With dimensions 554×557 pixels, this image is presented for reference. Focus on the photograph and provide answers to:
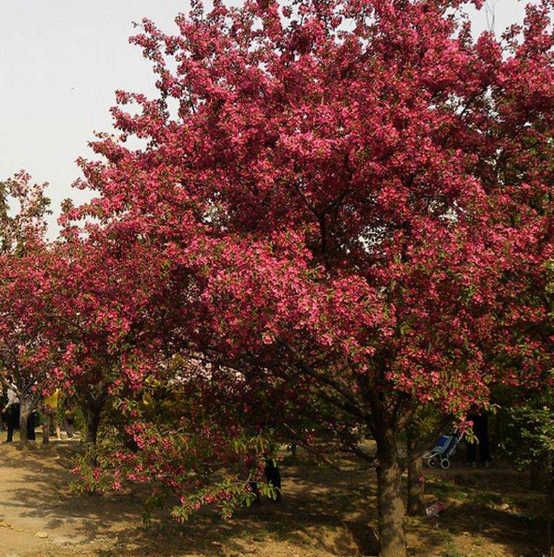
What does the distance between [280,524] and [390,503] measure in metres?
3.61

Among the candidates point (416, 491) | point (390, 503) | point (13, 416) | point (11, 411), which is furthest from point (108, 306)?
point (13, 416)

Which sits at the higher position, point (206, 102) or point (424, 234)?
point (206, 102)

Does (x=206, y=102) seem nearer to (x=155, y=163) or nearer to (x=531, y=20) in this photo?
(x=155, y=163)

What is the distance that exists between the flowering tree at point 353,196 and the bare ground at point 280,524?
2436 mm

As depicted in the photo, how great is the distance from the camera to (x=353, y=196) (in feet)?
38.4

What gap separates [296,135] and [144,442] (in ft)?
18.5

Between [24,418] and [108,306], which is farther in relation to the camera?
[24,418]

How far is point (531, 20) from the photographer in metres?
12.8

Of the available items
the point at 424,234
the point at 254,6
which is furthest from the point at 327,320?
the point at 254,6

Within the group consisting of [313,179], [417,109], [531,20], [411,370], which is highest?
[531,20]

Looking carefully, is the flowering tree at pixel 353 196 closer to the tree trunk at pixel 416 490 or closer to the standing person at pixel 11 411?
the tree trunk at pixel 416 490

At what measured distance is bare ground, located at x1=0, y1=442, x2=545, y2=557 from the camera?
13.1 m

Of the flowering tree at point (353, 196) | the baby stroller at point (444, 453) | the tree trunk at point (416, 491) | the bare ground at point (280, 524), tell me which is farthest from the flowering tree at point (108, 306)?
the baby stroller at point (444, 453)

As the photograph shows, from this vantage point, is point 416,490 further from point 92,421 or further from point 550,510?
point 92,421
